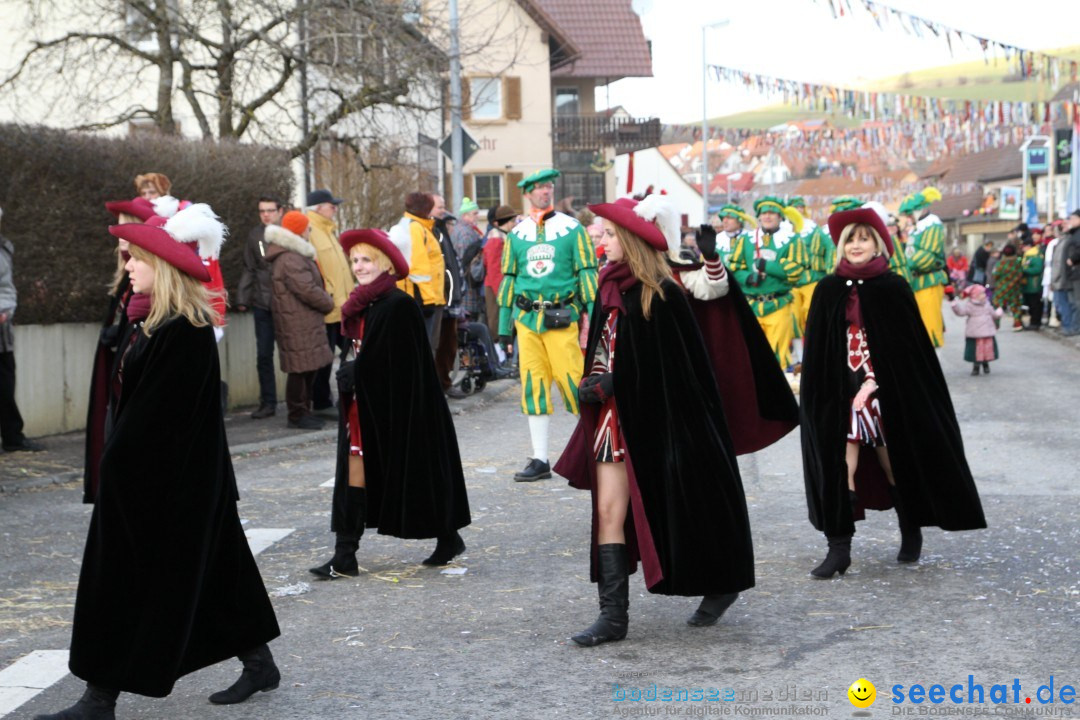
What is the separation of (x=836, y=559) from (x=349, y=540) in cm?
234

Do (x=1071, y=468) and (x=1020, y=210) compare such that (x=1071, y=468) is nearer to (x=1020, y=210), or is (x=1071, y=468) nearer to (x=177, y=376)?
(x=177, y=376)

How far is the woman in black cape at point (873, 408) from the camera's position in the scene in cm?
724

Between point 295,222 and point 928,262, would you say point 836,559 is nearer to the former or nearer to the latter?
point 295,222

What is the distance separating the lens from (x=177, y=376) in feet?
16.9

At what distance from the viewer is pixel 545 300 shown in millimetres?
10438

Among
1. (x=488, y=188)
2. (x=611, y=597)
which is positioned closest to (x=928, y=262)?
(x=611, y=597)

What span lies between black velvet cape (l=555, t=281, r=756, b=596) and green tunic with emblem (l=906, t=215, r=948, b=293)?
12181 mm

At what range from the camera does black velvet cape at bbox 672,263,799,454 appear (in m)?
6.62

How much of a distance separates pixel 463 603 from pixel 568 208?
11362 millimetres

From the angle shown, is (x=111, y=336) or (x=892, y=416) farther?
(x=111, y=336)

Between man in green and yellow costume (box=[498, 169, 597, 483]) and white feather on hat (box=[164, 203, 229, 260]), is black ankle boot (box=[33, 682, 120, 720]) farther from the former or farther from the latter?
man in green and yellow costume (box=[498, 169, 597, 483])

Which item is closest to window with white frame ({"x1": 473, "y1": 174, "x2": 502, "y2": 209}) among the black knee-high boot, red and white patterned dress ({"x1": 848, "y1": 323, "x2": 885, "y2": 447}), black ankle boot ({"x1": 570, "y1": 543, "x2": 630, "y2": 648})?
the black knee-high boot

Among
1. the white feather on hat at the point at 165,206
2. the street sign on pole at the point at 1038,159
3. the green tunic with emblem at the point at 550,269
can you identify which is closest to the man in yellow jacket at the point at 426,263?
the green tunic with emblem at the point at 550,269

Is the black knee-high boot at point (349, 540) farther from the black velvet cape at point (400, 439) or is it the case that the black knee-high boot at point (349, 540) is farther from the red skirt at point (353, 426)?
the red skirt at point (353, 426)
